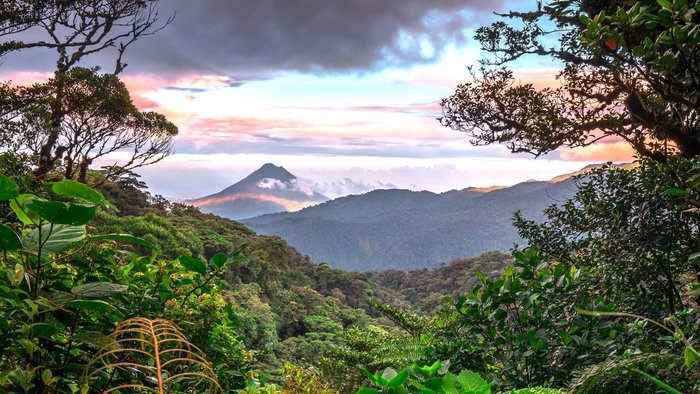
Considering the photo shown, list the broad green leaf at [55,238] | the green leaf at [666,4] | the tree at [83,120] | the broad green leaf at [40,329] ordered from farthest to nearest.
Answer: the tree at [83,120], the green leaf at [666,4], the broad green leaf at [55,238], the broad green leaf at [40,329]

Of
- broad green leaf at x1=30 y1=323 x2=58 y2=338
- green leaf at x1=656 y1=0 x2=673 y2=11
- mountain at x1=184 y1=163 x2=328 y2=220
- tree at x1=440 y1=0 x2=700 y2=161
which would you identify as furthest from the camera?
mountain at x1=184 y1=163 x2=328 y2=220

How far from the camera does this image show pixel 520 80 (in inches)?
268

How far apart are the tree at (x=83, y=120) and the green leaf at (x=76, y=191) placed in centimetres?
1387

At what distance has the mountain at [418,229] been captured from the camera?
100625 mm

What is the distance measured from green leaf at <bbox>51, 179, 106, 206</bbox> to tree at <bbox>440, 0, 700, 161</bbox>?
209cm

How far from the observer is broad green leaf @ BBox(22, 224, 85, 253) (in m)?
0.94

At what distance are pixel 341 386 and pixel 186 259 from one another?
16.6 ft

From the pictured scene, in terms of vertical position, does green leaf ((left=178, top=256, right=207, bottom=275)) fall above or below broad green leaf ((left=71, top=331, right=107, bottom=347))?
above

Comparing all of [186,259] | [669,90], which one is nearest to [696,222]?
[669,90]

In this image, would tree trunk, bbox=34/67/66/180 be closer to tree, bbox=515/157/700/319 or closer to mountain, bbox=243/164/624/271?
tree, bbox=515/157/700/319

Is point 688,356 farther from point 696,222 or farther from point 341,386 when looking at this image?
point 341,386

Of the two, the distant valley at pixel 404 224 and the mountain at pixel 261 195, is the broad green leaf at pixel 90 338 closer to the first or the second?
the distant valley at pixel 404 224

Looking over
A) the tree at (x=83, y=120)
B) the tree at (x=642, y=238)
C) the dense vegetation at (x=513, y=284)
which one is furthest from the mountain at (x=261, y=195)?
the tree at (x=642, y=238)

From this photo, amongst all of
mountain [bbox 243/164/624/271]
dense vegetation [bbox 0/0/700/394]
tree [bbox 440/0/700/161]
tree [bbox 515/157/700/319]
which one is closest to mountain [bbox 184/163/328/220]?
mountain [bbox 243/164/624/271]
